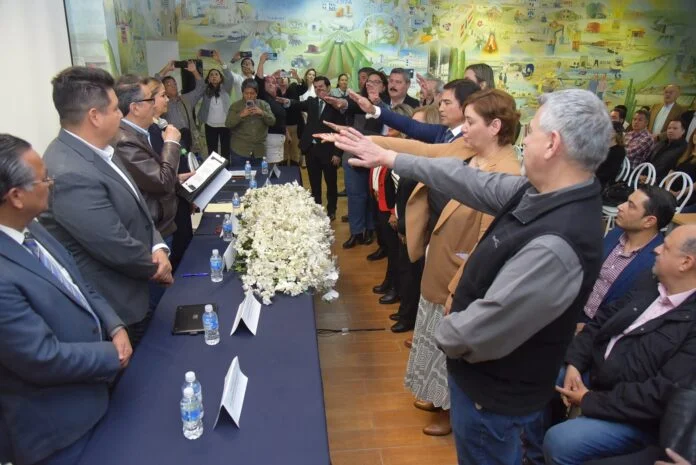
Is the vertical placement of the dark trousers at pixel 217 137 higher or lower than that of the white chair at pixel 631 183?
Result: higher

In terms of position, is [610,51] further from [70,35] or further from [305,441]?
[305,441]

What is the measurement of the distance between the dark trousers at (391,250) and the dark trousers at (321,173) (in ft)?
4.85

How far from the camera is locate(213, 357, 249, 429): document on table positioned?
1.37 meters

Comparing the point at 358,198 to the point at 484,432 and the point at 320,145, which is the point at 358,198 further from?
the point at 484,432

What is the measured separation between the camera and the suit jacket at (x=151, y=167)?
2408 mm

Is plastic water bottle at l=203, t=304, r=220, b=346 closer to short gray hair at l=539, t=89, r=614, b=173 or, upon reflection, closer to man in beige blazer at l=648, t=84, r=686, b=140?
short gray hair at l=539, t=89, r=614, b=173

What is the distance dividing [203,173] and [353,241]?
7.60 feet

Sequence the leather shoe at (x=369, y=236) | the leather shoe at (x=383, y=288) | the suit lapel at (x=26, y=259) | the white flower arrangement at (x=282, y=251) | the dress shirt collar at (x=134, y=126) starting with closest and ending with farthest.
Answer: the suit lapel at (x=26, y=259)
the white flower arrangement at (x=282, y=251)
the dress shirt collar at (x=134, y=126)
the leather shoe at (x=383, y=288)
the leather shoe at (x=369, y=236)

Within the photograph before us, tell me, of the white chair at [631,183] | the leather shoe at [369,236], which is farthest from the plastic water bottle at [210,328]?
the white chair at [631,183]

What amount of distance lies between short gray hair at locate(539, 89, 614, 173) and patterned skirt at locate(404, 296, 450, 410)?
1.22 m

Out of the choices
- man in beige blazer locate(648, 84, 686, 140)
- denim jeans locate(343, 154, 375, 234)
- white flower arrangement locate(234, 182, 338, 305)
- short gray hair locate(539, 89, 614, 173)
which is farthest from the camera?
man in beige blazer locate(648, 84, 686, 140)

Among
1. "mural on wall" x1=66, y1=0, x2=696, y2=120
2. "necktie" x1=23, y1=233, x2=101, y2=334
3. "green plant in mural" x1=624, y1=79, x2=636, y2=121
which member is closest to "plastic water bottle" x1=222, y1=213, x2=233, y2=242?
"necktie" x1=23, y1=233, x2=101, y2=334

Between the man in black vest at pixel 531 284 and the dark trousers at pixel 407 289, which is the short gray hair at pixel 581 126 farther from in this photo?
the dark trousers at pixel 407 289

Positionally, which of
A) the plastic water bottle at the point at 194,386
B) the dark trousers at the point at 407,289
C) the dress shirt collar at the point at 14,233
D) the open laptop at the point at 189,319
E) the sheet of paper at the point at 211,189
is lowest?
the dark trousers at the point at 407,289
